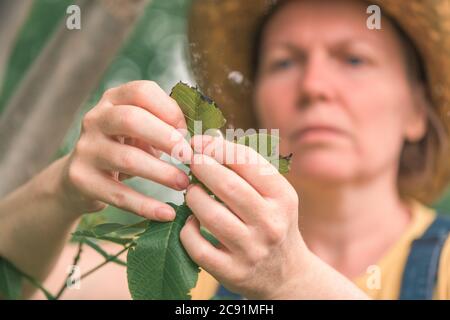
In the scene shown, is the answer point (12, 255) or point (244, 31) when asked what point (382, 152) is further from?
point (12, 255)

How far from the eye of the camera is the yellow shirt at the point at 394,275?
104cm

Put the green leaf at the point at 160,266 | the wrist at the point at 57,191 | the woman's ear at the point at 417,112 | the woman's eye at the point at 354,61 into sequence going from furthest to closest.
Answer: the woman's ear at the point at 417,112 → the woman's eye at the point at 354,61 → the wrist at the point at 57,191 → the green leaf at the point at 160,266

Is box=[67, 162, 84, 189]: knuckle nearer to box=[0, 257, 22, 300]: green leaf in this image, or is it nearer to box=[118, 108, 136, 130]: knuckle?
box=[118, 108, 136, 130]: knuckle

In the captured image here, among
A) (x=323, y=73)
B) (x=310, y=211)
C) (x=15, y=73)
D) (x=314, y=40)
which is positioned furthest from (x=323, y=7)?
(x=15, y=73)

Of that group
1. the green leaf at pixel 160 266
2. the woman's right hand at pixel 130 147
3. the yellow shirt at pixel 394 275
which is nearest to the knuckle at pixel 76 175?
the woman's right hand at pixel 130 147

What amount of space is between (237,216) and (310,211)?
691 millimetres

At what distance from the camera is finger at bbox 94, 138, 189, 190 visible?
1.64 feet

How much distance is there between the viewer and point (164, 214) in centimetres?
48

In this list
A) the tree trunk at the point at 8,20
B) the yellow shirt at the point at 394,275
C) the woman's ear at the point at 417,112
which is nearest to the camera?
the tree trunk at the point at 8,20

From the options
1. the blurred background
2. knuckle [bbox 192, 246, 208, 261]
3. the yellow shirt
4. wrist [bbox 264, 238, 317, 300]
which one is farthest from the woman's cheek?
knuckle [bbox 192, 246, 208, 261]

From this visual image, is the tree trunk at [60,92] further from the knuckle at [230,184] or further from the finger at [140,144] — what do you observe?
the knuckle at [230,184]

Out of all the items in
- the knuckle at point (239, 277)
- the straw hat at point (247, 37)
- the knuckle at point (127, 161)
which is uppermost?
the straw hat at point (247, 37)

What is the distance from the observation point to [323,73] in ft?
3.50

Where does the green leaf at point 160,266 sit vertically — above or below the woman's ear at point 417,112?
below
